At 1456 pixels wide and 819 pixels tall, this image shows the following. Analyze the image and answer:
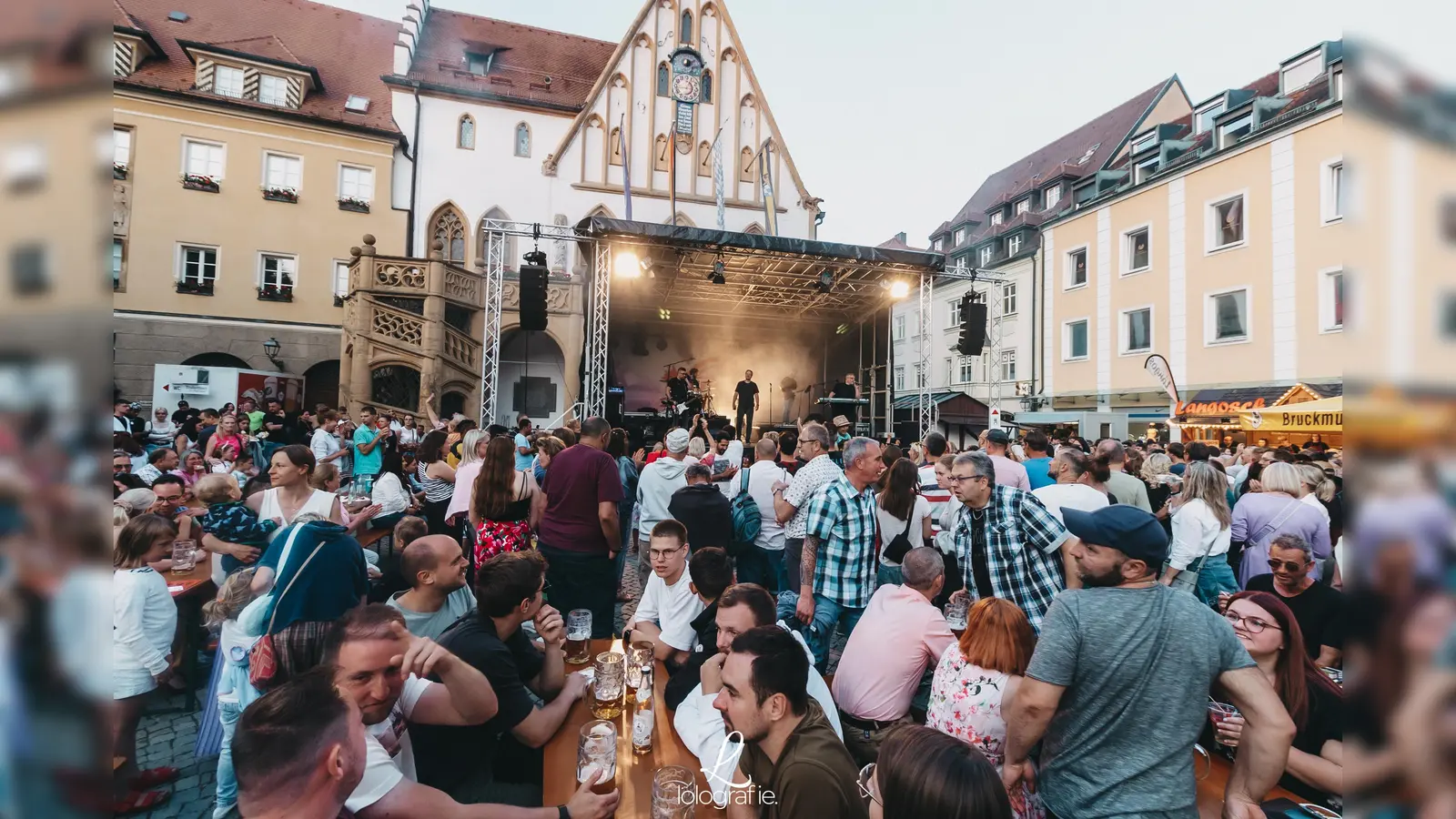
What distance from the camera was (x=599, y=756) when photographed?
2.65 meters

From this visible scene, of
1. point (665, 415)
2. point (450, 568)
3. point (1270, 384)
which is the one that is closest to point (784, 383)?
point (665, 415)

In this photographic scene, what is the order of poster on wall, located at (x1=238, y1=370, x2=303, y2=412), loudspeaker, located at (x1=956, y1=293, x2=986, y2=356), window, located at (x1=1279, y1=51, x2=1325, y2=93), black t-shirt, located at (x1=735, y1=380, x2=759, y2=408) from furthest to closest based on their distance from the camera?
window, located at (x1=1279, y1=51, x2=1325, y2=93)
black t-shirt, located at (x1=735, y1=380, x2=759, y2=408)
loudspeaker, located at (x1=956, y1=293, x2=986, y2=356)
poster on wall, located at (x1=238, y1=370, x2=303, y2=412)

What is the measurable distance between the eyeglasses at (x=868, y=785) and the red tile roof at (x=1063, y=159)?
2977 cm

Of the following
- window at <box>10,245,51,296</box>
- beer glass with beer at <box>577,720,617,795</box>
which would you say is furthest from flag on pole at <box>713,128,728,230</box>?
window at <box>10,245,51,296</box>

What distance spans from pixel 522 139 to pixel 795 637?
76.7 ft

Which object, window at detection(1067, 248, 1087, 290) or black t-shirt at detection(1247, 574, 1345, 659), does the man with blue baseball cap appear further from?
window at detection(1067, 248, 1087, 290)

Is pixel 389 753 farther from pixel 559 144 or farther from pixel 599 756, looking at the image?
pixel 559 144

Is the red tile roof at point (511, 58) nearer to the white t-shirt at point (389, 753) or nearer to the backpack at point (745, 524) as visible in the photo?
the backpack at point (745, 524)

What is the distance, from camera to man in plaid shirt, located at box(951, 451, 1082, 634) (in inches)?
165

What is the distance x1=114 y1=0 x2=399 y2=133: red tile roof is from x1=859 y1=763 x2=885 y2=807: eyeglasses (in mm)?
23851

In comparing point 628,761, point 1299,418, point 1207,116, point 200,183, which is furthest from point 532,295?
point 1207,116

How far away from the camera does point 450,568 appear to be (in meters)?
3.56

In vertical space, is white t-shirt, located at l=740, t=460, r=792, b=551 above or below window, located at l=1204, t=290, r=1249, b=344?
below

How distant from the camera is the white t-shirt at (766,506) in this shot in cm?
628
